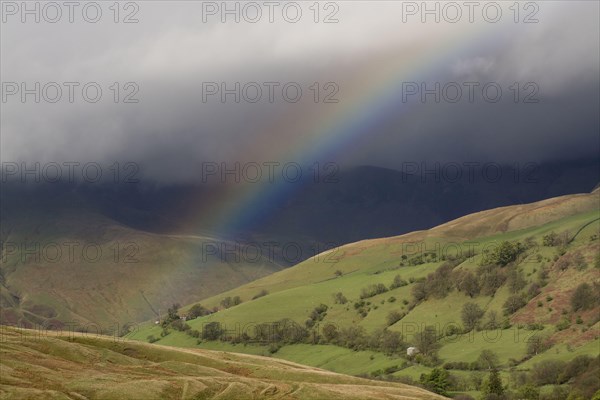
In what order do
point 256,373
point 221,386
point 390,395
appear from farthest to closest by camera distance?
point 256,373
point 390,395
point 221,386

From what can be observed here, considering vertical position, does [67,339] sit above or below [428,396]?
above

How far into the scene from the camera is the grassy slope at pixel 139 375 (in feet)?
434

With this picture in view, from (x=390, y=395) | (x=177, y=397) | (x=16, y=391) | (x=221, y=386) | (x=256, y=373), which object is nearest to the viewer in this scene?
(x=16, y=391)

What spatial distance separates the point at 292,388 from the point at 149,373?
93.1 feet

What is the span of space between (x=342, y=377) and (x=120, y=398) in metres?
63.5

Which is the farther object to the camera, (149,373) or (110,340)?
(110,340)

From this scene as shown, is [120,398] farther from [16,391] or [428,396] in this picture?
[428,396]

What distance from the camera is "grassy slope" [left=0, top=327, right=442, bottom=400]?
132m

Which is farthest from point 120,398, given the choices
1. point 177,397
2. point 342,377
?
point 342,377

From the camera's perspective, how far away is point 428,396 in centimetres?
16988

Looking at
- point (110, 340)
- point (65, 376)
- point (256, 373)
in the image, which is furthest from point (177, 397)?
point (110, 340)

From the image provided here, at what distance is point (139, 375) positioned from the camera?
14888cm

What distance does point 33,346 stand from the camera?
161m

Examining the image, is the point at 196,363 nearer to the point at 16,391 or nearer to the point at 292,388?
the point at 292,388
